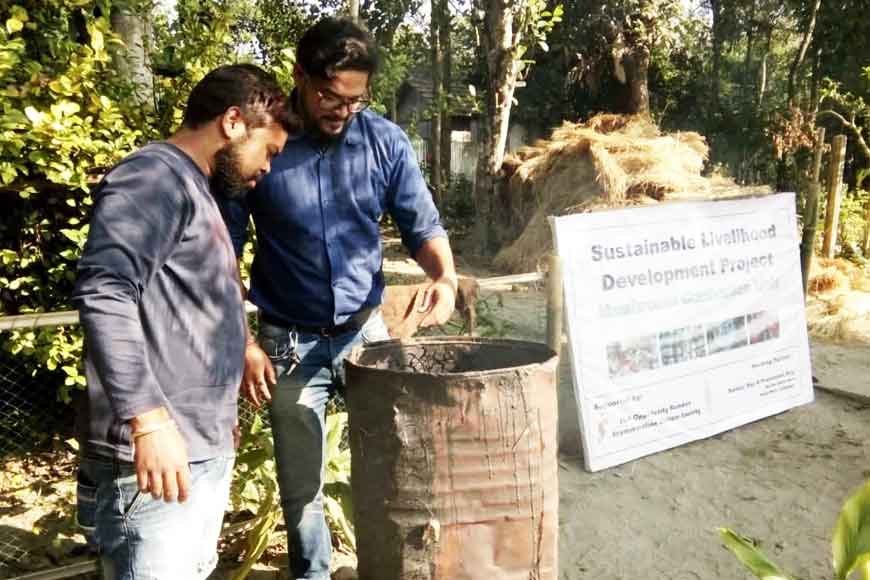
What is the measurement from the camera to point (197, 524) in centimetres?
184

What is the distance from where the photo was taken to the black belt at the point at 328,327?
2.65 meters

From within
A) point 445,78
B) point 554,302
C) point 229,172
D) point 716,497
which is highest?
point 445,78

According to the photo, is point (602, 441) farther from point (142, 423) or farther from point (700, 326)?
point (142, 423)

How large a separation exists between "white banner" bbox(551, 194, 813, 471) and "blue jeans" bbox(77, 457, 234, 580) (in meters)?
2.62

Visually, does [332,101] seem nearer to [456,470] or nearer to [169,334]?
[169,334]

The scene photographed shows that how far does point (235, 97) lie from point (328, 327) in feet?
3.26

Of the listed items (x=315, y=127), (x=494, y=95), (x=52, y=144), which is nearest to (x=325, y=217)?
(x=315, y=127)

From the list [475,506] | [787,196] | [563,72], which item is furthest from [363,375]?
[563,72]

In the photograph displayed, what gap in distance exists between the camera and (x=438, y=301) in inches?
101

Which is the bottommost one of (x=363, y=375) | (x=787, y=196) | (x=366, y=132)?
(x=363, y=375)

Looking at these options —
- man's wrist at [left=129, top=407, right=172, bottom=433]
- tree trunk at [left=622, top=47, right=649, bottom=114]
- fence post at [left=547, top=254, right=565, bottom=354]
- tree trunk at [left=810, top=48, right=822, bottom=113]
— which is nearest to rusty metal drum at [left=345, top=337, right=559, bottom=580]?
man's wrist at [left=129, top=407, right=172, bottom=433]

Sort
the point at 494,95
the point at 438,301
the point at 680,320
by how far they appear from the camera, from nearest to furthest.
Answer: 1. the point at 438,301
2. the point at 680,320
3. the point at 494,95

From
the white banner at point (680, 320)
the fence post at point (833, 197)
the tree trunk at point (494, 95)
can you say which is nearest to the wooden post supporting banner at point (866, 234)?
the fence post at point (833, 197)

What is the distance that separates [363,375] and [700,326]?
117 inches
